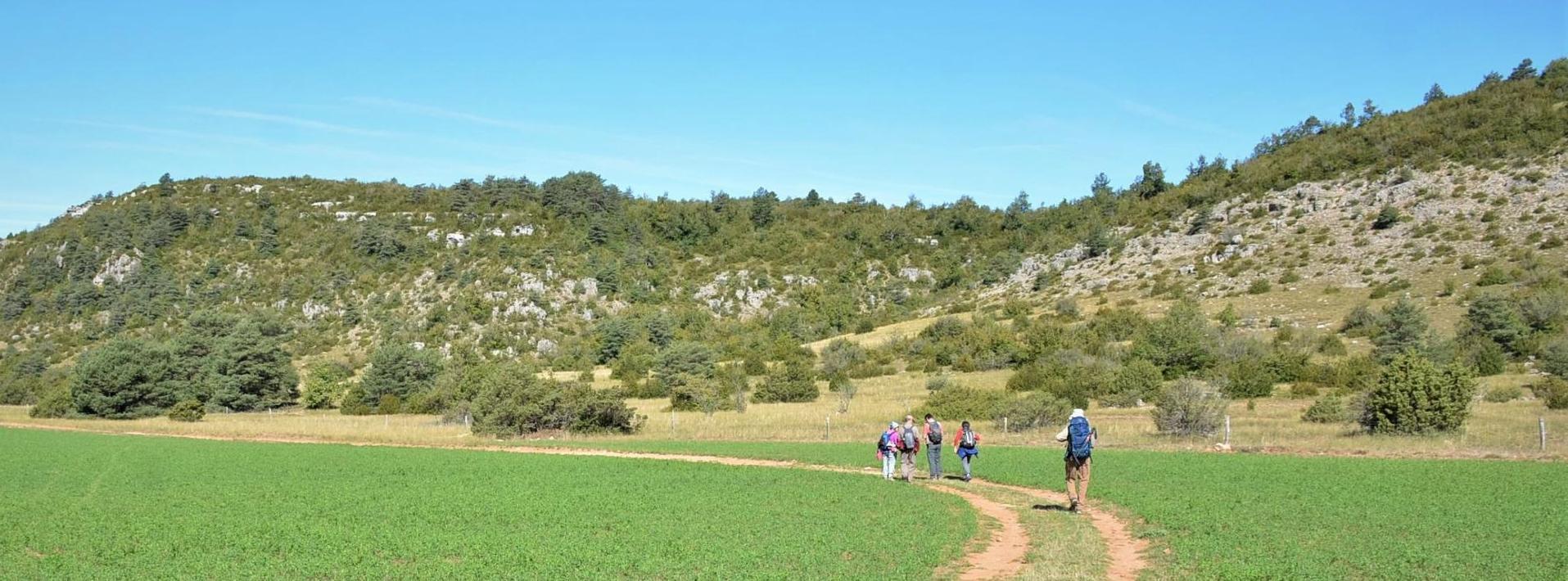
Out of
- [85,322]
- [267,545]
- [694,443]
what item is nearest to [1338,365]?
[694,443]

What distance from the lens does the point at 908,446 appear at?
88.9 ft

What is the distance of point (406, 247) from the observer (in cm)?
12094

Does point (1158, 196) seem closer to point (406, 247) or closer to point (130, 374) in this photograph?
point (406, 247)

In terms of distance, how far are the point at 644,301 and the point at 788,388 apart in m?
51.5

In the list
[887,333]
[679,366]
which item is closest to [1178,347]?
[887,333]

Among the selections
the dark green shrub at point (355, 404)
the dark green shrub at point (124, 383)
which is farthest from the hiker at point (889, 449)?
the dark green shrub at point (124, 383)

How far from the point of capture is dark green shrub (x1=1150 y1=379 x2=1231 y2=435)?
128 feet

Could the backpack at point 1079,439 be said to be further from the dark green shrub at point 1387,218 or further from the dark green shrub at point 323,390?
the dark green shrub at point 1387,218

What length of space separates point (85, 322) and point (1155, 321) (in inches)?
4130

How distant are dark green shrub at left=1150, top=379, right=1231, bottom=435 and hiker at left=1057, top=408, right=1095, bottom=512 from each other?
21.0m

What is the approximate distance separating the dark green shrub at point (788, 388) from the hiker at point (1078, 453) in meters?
43.0

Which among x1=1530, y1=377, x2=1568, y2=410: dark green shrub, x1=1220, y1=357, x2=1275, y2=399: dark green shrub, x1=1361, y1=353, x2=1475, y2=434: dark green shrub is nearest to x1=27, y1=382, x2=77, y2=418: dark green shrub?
x1=1220, y1=357, x2=1275, y2=399: dark green shrub

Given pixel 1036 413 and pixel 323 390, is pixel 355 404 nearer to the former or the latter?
pixel 323 390

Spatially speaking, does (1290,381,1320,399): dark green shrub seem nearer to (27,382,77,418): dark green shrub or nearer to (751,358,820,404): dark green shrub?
(751,358,820,404): dark green shrub
